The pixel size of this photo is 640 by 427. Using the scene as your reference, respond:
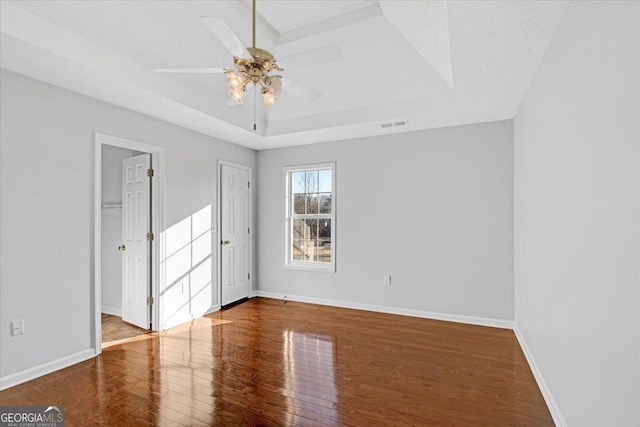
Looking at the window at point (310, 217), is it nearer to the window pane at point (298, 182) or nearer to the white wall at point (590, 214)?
the window pane at point (298, 182)

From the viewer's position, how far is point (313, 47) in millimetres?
3406

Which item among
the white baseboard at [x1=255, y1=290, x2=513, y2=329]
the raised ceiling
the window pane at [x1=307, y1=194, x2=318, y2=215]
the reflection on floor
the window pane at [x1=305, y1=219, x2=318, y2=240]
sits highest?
the raised ceiling

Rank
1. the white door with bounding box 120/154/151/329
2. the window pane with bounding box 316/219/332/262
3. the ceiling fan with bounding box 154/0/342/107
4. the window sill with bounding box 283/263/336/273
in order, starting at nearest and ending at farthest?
the ceiling fan with bounding box 154/0/342/107
the white door with bounding box 120/154/151/329
the window sill with bounding box 283/263/336/273
the window pane with bounding box 316/219/332/262

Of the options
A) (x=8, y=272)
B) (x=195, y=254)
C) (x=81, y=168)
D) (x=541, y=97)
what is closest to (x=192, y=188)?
(x=195, y=254)

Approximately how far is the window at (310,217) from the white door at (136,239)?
207 centimetres

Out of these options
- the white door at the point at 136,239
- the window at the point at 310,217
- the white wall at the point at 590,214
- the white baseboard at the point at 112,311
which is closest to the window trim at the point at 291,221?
the window at the point at 310,217

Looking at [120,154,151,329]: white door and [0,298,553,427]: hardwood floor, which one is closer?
[0,298,553,427]: hardwood floor

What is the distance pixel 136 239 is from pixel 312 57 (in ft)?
10.6

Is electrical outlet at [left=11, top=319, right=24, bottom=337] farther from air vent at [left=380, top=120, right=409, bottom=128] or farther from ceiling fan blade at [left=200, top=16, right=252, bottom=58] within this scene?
air vent at [left=380, top=120, right=409, bottom=128]

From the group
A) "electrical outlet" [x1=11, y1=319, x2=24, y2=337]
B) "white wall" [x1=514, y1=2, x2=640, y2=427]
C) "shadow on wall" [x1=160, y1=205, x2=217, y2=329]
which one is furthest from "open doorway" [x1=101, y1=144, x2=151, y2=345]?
"white wall" [x1=514, y1=2, x2=640, y2=427]

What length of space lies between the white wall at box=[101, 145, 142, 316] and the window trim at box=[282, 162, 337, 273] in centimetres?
216

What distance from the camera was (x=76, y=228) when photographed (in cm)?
305

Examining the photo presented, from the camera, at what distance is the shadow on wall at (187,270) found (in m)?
3.99

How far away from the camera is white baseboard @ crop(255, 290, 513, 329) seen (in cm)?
397
